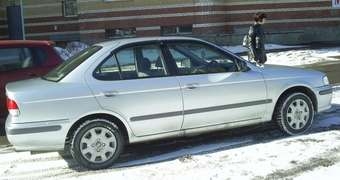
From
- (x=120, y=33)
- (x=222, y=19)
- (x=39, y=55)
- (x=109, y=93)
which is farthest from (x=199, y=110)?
(x=120, y=33)

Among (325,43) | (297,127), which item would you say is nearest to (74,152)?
(297,127)

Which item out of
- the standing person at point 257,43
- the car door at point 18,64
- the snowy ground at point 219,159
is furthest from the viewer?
the standing person at point 257,43

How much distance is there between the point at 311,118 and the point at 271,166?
1817 millimetres

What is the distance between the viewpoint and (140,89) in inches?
291

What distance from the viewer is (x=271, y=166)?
682cm

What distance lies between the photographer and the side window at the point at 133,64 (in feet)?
24.3

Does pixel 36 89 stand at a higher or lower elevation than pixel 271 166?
higher

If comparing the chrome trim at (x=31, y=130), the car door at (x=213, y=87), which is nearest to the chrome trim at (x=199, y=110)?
the car door at (x=213, y=87)

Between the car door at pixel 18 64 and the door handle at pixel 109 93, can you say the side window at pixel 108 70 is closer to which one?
the door handle at pixel 109 93

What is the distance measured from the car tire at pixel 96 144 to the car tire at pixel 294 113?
7.57 feet

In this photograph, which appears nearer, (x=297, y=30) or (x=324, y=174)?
(x=324, y=174)

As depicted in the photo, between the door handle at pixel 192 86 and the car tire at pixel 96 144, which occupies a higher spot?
the door handle at pixel 192 86

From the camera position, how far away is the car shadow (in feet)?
24.8

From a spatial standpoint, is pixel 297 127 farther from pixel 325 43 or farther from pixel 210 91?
pixel 325 43
